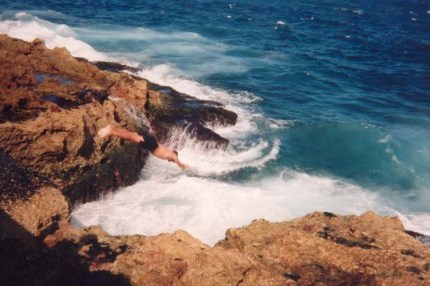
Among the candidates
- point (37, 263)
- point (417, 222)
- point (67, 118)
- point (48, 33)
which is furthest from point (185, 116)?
point (48, 33)

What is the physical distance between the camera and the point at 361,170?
16234 millimetres

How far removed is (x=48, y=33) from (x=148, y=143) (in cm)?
2115

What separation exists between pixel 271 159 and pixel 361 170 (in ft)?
13.6

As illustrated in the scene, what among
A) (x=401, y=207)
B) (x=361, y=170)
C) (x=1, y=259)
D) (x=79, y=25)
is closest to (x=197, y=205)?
(x=1, y=259)

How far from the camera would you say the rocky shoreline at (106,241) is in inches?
190

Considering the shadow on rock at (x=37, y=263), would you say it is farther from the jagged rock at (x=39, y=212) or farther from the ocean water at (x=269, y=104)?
the ocean water at (x=269, y=104)

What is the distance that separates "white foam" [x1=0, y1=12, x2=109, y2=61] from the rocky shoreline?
16.0m

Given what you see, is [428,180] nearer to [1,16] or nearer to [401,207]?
[401,207]

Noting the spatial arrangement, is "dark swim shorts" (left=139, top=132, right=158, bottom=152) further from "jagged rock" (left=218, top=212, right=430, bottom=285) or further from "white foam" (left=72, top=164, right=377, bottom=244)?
"jagged rock" (left=218, top=212, right=430, bottom=285)

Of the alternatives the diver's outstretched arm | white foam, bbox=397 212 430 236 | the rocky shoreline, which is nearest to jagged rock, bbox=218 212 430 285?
the rocky shoreline

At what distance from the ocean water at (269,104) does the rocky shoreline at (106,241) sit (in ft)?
7.15

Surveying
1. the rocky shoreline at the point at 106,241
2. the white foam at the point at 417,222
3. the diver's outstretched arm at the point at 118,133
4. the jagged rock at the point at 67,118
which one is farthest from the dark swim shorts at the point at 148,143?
the white foam at the point at 417,222

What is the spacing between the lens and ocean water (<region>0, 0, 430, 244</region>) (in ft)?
37.0

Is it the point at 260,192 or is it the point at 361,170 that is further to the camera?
the point at 361,170
